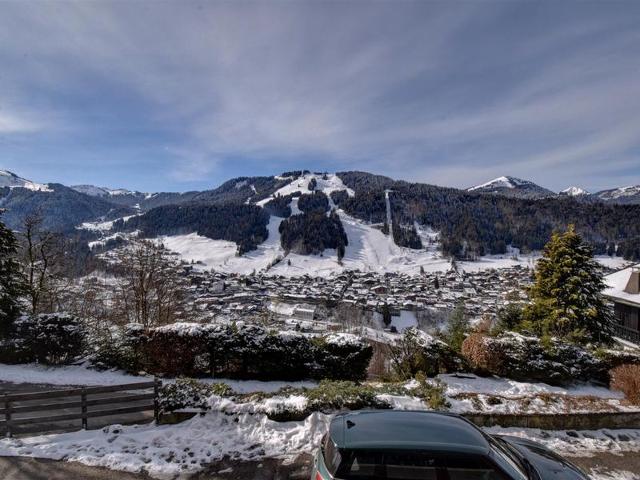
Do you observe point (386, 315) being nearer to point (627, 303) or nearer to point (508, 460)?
point (627, 303)

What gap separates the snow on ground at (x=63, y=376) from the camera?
1298cm

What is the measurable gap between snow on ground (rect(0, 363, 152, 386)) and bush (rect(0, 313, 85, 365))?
401 millimetres

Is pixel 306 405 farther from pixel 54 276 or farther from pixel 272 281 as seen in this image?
pixel 272 281

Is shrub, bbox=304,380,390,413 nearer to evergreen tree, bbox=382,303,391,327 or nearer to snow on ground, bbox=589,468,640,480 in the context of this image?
snow on ground, bbox=589,468,640,480

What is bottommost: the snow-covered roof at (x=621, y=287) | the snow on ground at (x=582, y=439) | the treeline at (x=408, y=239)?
the snow on ground at (x=582, y=439)

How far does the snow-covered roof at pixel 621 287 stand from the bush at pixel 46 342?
96.5 ft

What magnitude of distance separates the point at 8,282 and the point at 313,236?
164 metres

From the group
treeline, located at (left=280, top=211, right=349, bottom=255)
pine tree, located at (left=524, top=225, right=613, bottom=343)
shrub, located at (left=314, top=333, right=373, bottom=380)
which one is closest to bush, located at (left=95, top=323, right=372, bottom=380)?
shrub, located at (left=314, top=333, right=373, bottom=380)

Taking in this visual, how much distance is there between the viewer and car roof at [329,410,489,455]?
4.29m

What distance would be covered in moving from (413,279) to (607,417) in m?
129

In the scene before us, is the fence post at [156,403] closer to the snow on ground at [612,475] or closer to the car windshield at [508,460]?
the car windshield at [508,460]

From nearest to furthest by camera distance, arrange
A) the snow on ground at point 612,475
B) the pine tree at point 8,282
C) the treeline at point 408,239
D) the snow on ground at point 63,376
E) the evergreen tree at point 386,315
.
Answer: the snow on ground at point 612,475 → the snow on ground at point 63,376 → the pine tree at point 8,282 → the evergreen tree at point 386,315 → the treeline at point 408,239

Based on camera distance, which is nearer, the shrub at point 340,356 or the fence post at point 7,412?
the fence post at point 7,412

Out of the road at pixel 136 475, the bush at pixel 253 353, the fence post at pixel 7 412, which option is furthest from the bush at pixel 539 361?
the fence post at pixel 7 412
